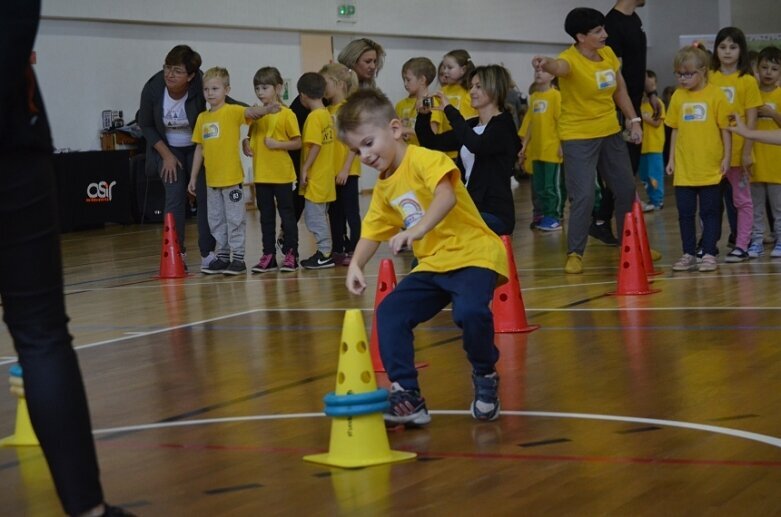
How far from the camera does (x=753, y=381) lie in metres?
4.54

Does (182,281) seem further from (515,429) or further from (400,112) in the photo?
(515,429)

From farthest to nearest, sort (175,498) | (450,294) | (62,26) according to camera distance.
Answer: (62,26)
(450,294)
(175,498)

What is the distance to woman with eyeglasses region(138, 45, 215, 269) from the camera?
9.52 m

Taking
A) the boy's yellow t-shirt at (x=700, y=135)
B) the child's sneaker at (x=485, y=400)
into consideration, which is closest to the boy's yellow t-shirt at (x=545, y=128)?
the boy's yellow t-shirt at (x=700, y=135)

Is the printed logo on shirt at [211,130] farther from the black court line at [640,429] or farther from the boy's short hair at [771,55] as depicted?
the black court line at [640,429]

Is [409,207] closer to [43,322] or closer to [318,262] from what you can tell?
[43,322]

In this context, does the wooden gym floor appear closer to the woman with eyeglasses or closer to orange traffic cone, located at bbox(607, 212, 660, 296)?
orange traffic cone, located at bbox(607, 212, 660, 296)

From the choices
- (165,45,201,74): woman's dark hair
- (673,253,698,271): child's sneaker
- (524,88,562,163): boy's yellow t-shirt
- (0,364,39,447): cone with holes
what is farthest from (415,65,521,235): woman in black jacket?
(524,88,562,163): boy's yellow t-shirt

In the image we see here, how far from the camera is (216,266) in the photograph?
949 centimetres

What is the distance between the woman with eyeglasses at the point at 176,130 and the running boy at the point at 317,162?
0.80 meters

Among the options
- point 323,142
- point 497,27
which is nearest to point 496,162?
point 323,142

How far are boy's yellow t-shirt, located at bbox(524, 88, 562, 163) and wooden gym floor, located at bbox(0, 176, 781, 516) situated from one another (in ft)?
15.0

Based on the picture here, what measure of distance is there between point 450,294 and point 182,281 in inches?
204

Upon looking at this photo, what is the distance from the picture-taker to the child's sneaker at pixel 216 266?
373 inches
